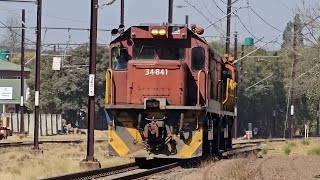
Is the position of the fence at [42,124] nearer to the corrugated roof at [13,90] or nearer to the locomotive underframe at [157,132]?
the corrugated roof at [13,90]

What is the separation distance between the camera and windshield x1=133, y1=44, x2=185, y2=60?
2125 centimetres

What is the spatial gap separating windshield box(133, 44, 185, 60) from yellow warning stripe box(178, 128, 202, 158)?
252cm

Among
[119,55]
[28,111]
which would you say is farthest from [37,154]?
[28,111]

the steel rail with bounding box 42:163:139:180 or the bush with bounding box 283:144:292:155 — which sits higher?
the steel rail with bounding box 42:163:139:180

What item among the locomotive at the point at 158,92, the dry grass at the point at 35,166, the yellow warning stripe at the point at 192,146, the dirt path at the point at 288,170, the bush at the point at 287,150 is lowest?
the bush at the point at 287,150

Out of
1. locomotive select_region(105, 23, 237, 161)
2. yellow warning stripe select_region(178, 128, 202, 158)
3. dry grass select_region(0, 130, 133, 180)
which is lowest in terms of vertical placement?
dry grass select_region(0, 130, 133, 180)

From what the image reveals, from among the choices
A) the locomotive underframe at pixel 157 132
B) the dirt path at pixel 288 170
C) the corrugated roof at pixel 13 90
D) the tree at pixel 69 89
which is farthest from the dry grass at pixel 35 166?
the corrugated roof at pixel 13 90

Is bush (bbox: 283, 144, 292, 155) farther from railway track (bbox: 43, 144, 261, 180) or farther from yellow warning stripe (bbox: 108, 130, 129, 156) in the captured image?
yellow warning stripe (bbox: 108, 130, 129, 156)

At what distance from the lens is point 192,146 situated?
2031 centimetres

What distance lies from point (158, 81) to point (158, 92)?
0.32 meters

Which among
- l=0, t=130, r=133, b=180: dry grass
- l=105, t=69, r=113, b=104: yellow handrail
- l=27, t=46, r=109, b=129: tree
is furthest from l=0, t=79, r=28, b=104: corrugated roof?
l=105, t=69, r=113, b=104: yellow handrail

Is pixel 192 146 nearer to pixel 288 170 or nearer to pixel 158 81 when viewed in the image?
pixel 158 81

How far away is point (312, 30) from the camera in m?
43.1

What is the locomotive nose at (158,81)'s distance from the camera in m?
20.5
